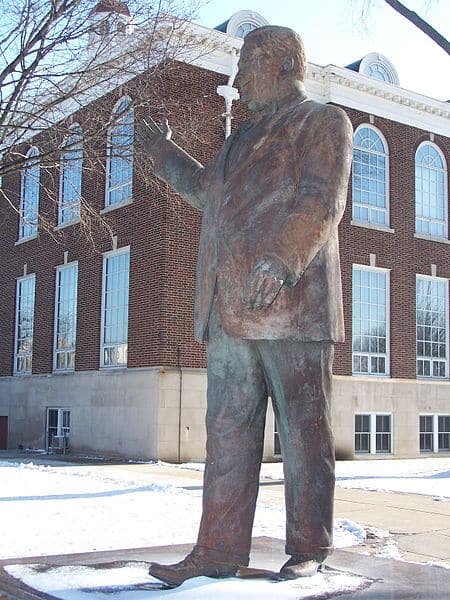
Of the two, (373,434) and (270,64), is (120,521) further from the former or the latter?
(373,434)

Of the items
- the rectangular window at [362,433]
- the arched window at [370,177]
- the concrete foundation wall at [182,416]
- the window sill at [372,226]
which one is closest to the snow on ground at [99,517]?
the concrete foundation wall at [182,416]

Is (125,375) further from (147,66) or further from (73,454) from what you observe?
(147,66)

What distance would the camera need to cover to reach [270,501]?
11.7m

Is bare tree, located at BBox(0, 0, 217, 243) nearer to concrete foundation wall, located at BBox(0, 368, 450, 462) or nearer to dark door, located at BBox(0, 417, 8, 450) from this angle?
concrete foundation wall, located at BBox(0, 368, 450, 462)

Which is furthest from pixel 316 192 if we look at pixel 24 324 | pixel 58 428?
pixel 24 324

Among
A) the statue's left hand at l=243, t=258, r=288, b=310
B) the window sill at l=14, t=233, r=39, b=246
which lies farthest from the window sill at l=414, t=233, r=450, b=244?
the statue's left hand at l=243, t=258, r=288, b=310

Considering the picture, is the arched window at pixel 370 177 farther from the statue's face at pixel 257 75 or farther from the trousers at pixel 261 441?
the trousers at pixel 261 441

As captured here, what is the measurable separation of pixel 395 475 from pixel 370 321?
6.78m

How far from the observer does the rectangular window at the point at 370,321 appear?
23.0 m

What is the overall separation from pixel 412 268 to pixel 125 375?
8546mm

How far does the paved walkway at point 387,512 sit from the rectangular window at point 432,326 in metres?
9.75

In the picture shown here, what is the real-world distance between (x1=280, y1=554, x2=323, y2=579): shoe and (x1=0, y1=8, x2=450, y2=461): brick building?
14.1 m

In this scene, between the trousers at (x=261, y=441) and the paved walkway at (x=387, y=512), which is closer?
the trousers at (x=261, y=441)

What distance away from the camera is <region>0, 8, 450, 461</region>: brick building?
19547 mm
